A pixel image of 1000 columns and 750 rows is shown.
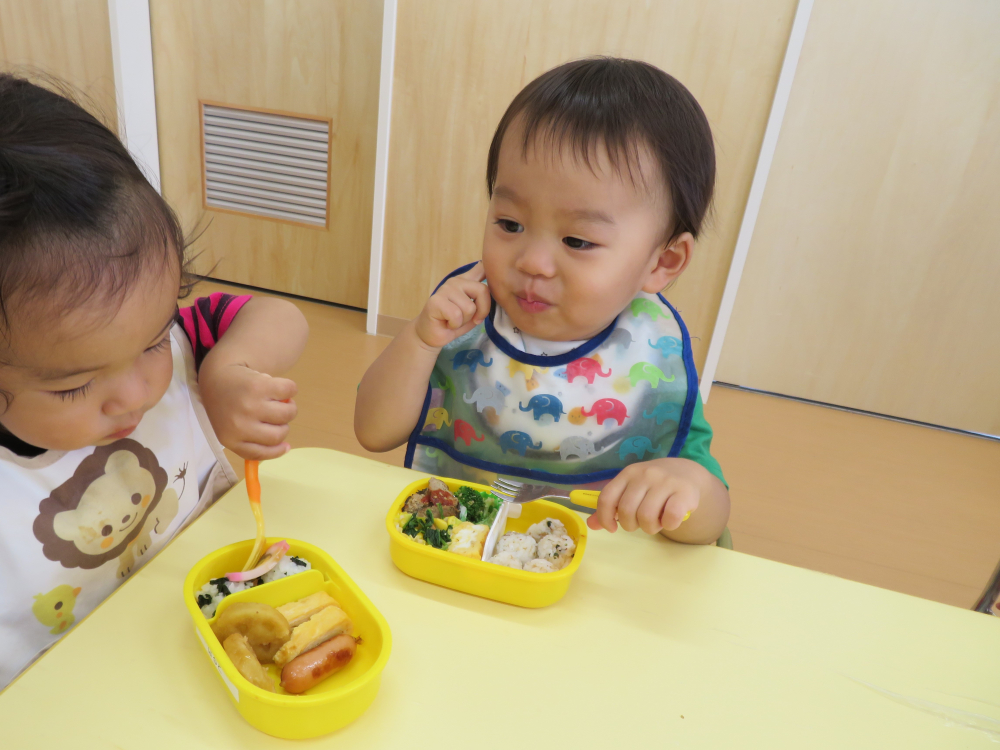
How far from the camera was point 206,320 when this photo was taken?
2.74 ft

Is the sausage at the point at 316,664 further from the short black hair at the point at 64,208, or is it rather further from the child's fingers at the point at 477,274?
the child's fingers at the point at 477,274

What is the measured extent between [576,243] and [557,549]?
36 cm

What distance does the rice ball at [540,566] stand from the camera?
60 cm

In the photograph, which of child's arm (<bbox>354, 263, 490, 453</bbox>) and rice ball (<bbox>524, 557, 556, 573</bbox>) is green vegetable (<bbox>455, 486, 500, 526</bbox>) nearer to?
rice ball (<bbox>524, 557, 556, 573</bbox>)

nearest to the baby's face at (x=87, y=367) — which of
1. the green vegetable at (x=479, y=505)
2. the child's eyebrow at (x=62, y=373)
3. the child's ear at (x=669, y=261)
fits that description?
the child's eyebrow at (x=62, y=373)

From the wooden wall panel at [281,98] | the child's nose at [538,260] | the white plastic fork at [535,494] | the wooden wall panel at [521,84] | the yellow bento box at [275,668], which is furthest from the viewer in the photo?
the wooden wall panel at [281,98]

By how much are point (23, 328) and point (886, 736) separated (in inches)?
28.5

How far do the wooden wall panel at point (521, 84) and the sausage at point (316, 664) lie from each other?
1825 millimetres

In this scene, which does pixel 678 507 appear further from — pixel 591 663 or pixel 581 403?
pixel 581 403

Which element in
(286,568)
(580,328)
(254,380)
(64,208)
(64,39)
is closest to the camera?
(64,208)

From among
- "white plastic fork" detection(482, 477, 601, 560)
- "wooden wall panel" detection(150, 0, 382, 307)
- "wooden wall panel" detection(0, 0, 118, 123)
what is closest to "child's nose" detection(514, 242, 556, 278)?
"white plastic fork" detection(482, 477, 601, 560)

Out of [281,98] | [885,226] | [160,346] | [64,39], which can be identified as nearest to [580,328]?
[160,346]

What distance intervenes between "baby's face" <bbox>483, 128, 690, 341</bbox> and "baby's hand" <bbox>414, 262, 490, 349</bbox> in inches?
1.4

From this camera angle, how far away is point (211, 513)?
2.19 feet
